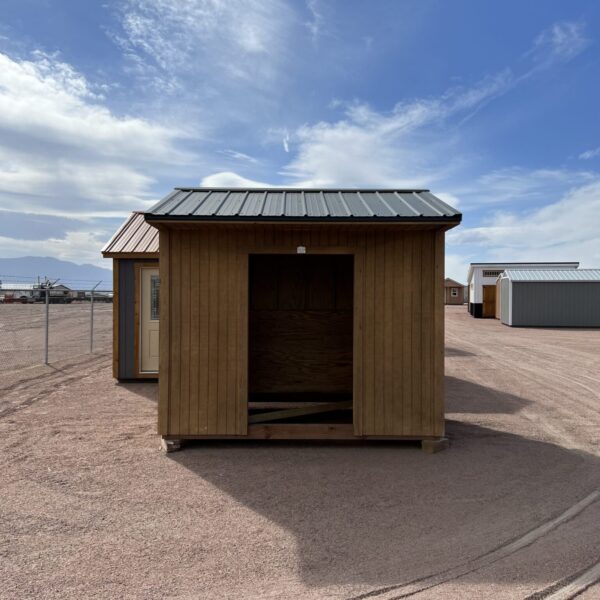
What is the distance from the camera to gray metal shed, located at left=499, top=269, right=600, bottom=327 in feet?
72.0

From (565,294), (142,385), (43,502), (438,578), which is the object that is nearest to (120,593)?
(43,502)

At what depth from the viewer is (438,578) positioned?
2.68 meters

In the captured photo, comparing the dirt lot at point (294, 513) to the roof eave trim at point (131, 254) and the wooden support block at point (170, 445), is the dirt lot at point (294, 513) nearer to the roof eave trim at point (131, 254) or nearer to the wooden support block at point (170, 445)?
the wooden support block at point (170, 445)

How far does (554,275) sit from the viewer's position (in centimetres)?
2272

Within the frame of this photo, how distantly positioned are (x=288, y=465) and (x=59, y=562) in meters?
2.18

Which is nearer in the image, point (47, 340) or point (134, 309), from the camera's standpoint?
point (134, 309)

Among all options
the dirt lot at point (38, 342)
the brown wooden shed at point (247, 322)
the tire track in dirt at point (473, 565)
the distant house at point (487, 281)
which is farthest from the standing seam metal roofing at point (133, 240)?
the distant house at point (487, 281)

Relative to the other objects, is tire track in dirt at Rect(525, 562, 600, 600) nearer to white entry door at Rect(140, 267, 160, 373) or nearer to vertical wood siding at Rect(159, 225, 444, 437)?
vertical wood siding at Rect(159, 225, 444, 437)

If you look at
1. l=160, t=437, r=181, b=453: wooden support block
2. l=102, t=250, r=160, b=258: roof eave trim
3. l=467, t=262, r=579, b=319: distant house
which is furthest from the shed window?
l=467, t=262, r=579, b=319: distant house

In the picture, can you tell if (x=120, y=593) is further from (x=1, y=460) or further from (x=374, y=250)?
(x=374, y=250)

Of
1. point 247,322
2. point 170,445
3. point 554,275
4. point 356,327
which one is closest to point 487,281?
point 554,275

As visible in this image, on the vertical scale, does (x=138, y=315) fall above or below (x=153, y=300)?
below

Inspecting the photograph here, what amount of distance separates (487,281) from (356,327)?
91.7ft

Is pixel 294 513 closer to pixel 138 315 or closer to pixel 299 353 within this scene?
pixel 299 353
